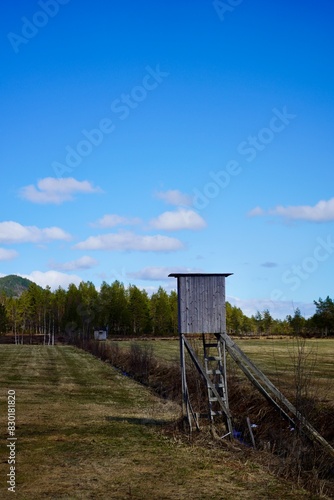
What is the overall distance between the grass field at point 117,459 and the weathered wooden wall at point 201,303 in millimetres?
3263

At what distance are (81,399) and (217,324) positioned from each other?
32.9 ft

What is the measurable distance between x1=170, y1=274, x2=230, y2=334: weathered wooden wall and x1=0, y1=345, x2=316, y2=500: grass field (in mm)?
3263

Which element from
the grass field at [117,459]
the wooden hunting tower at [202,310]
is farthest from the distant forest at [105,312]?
the wooden hunting tower at [202,310]

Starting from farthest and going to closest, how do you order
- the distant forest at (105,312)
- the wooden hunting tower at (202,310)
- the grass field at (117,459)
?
the distant forest at (105,312) < the wooden hunting tower at (202,310) < the grass field at (117,459)

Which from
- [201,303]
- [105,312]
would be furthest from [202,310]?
[105,312]

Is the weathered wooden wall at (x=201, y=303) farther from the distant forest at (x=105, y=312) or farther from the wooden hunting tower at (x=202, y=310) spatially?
the distant forest at (x=105, y=312)

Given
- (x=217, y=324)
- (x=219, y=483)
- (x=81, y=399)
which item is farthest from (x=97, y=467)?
(x=81, y=399)

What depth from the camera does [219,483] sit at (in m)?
A: 11.8

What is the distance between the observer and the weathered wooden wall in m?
17.4

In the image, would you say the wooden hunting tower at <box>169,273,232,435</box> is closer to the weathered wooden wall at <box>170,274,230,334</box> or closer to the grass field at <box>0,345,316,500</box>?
the weathered wooden wall at <box>170,274,230,334</box>

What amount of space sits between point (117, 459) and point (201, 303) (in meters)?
5.49

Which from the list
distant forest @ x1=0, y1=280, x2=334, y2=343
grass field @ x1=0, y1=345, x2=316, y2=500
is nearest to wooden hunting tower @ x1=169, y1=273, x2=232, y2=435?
grass field @ x1=0, y1=345, x2=316, y2=500

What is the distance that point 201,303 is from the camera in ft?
57.6

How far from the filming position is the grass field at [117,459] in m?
11.3
